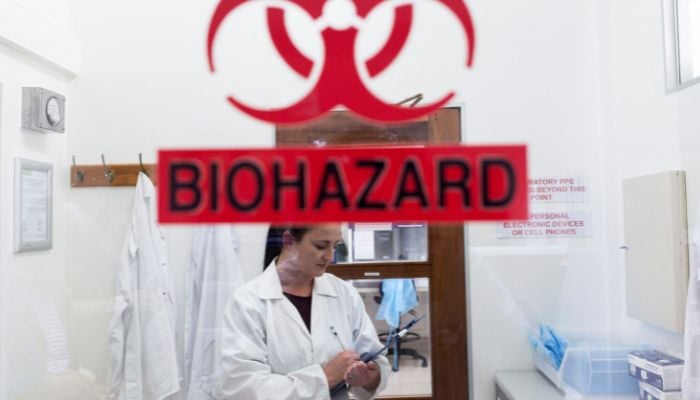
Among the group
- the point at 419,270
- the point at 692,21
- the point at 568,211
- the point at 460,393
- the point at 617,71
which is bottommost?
the point at 460,393

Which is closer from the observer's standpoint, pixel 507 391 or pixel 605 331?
pixel 507 391

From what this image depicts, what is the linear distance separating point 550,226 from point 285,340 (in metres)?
0.66

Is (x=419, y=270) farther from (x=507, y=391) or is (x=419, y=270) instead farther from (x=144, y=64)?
(x=144, y=64)

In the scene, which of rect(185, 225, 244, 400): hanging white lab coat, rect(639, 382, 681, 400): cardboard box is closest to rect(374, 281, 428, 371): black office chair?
rect(185, 225, 244, 400): hanging white lab coat

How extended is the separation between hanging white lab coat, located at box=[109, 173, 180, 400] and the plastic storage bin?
3.18ft

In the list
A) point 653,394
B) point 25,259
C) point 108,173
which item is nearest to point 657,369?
point 653,394

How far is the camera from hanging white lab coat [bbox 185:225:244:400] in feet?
4.28

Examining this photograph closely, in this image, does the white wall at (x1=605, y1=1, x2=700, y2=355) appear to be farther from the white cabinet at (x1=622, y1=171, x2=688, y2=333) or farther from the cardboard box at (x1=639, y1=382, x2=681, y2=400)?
the cardboard box at (x1=639, y1=382, x2=681, y2=400)

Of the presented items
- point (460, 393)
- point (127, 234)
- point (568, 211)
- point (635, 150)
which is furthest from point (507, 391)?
point (127, 234)

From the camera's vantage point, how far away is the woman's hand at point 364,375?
1215mm

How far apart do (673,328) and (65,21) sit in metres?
1.64

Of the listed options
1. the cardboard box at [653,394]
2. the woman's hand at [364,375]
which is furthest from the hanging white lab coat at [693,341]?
the woman's hand at [364,375]

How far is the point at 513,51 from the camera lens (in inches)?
51.4

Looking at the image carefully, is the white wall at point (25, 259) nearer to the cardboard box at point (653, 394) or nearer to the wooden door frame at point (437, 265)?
the wooden door frame at point (437, 265)
